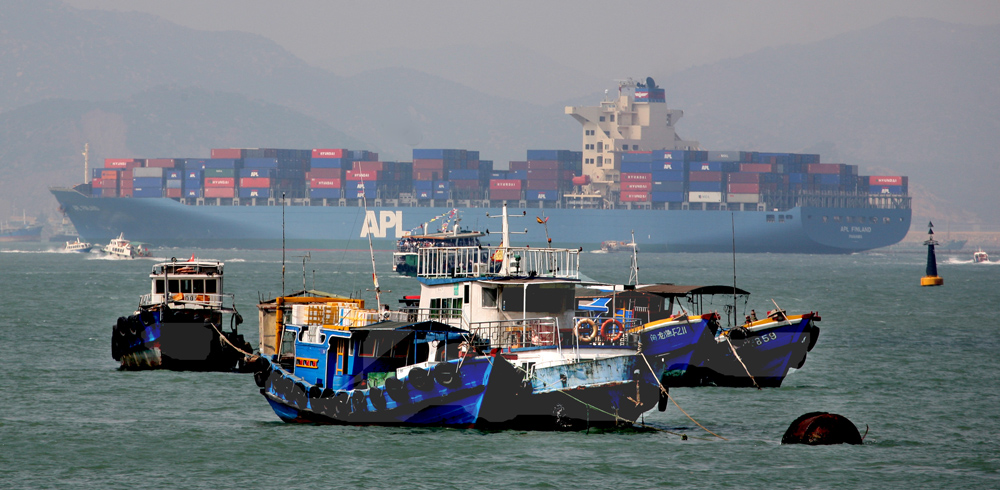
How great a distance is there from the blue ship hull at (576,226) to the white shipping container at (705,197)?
7.76 feet

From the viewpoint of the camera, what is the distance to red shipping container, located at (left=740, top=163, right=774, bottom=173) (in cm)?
19238

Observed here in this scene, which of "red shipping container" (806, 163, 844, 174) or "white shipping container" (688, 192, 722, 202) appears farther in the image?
"red shipping container" (806, 163, 844, 174)

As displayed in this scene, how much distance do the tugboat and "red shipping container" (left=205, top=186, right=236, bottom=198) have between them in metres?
157

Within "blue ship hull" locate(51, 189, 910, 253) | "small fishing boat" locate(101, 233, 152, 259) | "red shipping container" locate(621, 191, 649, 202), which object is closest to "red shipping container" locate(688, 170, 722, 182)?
"blue ship hull" locate(51, 189, 910, 253)

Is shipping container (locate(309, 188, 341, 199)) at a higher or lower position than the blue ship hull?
higher

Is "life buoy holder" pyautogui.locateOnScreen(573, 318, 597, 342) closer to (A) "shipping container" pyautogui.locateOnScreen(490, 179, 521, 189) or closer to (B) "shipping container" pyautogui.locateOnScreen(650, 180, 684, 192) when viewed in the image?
(B) "shipping container" pyautogui.locateOnScreen(650, 180, 684, 192)

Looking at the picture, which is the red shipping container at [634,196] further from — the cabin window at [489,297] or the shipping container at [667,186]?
the cabin window at [489,297]

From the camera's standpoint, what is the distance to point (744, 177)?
19175 cm

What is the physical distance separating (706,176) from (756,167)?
835 cm

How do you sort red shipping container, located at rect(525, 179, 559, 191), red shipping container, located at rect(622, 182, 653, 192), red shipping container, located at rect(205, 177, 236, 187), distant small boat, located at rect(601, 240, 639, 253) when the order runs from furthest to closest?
red shipping container, located at rect(525, 179, 559, 191) → red shipping container, located at rect(205, 177, 236, 187) → red shipping container, located at rect(622, 182, 653, 192) → distant small boat, located at rect(601, 240, 639, 253)

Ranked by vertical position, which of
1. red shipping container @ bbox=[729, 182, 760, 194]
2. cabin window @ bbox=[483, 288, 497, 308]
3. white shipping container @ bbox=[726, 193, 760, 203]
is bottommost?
cabin window @ bbox=[483, 288, 497, 308]

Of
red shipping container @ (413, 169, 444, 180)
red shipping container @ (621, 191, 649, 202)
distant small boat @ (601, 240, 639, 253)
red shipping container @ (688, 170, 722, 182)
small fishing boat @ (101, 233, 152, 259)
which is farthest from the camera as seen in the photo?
red shipping container @ (413, 169, 444, 180)

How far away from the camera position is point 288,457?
2783cm

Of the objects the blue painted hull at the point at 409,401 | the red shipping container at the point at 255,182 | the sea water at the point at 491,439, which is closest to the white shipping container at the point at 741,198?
the red shipping container at the point at 255,182
